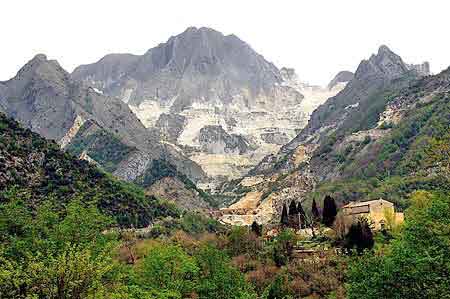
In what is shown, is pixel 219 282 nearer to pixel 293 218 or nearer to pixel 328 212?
pixel 328 212

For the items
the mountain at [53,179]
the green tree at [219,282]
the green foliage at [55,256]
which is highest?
the mountain at [53,179]

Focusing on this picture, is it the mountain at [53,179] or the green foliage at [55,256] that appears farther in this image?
the mountain at [53,179]

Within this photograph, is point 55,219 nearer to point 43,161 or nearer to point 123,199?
point 43,161

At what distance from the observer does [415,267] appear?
39938mm

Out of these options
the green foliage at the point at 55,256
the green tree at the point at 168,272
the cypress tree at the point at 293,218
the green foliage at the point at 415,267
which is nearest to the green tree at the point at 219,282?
the green tree at the point at 168,272

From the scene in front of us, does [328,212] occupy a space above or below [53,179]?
below

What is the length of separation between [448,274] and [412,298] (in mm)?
2984

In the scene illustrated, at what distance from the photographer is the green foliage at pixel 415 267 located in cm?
3891

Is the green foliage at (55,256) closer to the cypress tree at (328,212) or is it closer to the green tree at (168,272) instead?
the green tree at (168,272)

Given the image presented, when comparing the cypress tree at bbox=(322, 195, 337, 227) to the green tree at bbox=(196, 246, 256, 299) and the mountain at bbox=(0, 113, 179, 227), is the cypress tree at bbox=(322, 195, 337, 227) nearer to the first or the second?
the green tree at bbox=(196, 246, 256, 299)

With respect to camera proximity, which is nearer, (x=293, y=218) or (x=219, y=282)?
(x=219, y=282)

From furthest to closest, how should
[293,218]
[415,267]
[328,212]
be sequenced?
[293,218] → [328,212] → [415,267]

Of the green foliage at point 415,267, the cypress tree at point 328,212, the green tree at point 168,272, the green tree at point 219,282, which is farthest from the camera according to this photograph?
the cypress tree at point 328,212

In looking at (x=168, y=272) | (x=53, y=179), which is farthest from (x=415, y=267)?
(x=53, y=179)
